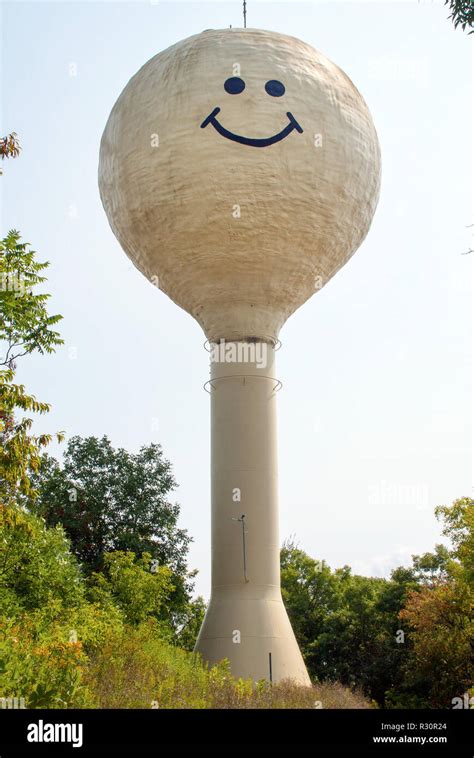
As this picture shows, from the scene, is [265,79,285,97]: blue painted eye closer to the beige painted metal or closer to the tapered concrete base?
the beige painted metal

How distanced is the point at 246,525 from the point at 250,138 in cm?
796

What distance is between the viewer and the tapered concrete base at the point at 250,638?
17.0 m

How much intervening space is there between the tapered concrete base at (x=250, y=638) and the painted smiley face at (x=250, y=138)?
29.9 feet

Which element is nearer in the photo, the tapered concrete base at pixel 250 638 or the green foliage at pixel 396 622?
the tapered concrete base at pixel 250 638

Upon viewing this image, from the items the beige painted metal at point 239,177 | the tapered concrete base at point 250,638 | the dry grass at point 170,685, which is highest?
the beige painted metal at point 239,177

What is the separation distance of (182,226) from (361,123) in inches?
182

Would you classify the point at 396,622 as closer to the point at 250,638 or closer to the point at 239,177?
the point at 250,638

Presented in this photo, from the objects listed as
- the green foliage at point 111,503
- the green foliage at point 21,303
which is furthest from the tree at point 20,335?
the green foliage at point 111,503

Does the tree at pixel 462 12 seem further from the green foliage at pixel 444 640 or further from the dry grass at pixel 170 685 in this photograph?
the green foliage at pixel 444 640

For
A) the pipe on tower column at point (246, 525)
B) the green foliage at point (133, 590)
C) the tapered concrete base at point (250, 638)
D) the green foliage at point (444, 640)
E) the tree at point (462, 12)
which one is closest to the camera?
the tree at point (462, 12)

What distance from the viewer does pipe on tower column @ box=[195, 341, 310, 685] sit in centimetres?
1725

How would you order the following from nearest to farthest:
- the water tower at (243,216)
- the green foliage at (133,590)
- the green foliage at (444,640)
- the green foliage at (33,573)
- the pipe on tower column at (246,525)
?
the green foliage at (33,573) < the pipe on tower column at (246,525) < the water tower at (243,216) < the green foliage at (133,590) < the green foliage at (444,640)

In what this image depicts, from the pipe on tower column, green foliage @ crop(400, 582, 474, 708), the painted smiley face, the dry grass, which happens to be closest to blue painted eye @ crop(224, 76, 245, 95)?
the painted smiley face

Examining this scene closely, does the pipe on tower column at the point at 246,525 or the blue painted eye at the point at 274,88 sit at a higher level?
the blue painted eye at the point at 274,88
